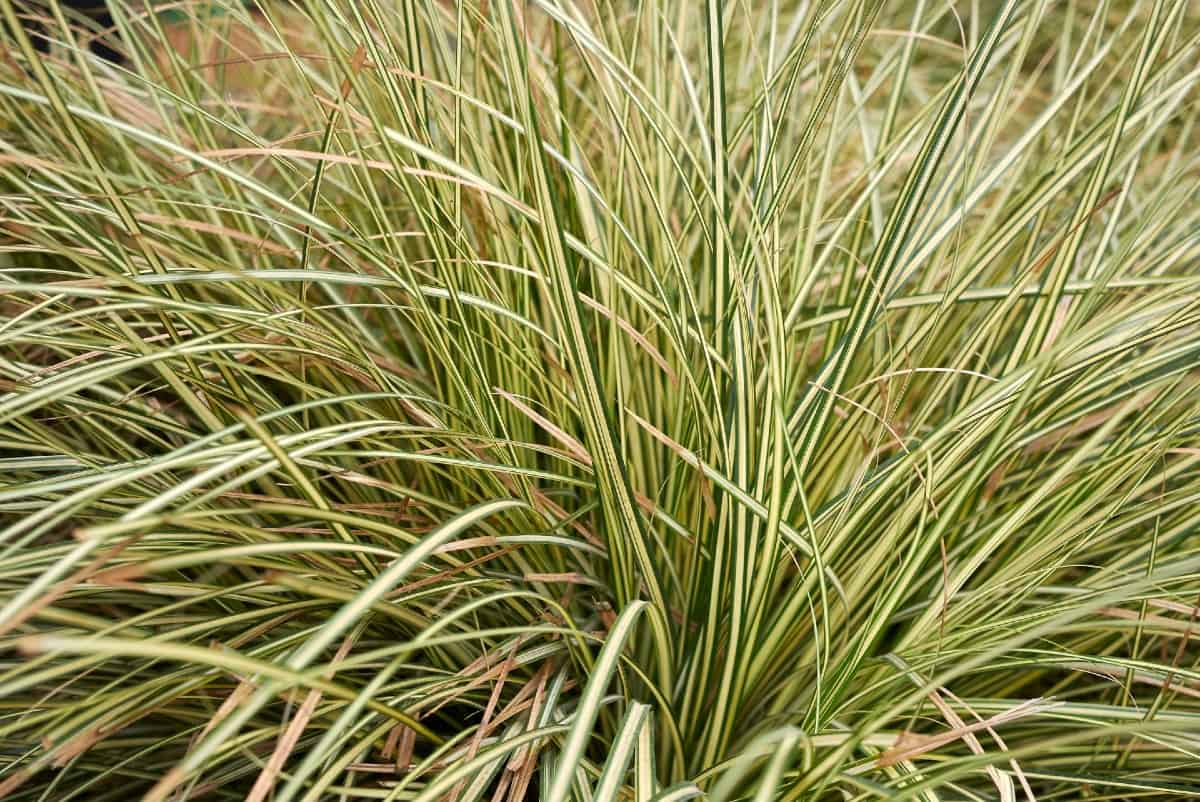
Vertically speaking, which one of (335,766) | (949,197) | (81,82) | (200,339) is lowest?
(335,766)

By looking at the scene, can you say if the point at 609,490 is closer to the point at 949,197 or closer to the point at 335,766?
the point at 335,766

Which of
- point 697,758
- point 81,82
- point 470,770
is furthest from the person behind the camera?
point 81,82

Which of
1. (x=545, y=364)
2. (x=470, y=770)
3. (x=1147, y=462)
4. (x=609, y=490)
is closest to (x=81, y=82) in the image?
(x=545, y=364)

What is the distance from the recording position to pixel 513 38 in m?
0.72

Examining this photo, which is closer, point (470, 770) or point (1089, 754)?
point (470, 770)

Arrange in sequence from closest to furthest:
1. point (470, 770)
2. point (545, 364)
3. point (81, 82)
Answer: point (470, 770) → point (545, 364) → point (81, 82)

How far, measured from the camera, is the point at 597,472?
2.58ft

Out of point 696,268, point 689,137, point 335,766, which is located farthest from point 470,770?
point 689,137

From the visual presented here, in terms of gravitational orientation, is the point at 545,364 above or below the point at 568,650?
above

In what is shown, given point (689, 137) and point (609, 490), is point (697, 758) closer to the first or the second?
point (609, 490)

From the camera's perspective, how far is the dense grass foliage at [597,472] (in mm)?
709

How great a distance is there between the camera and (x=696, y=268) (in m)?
1.32

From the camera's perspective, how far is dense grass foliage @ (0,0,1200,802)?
0.71 meters

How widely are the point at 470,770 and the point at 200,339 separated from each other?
0.37 m
